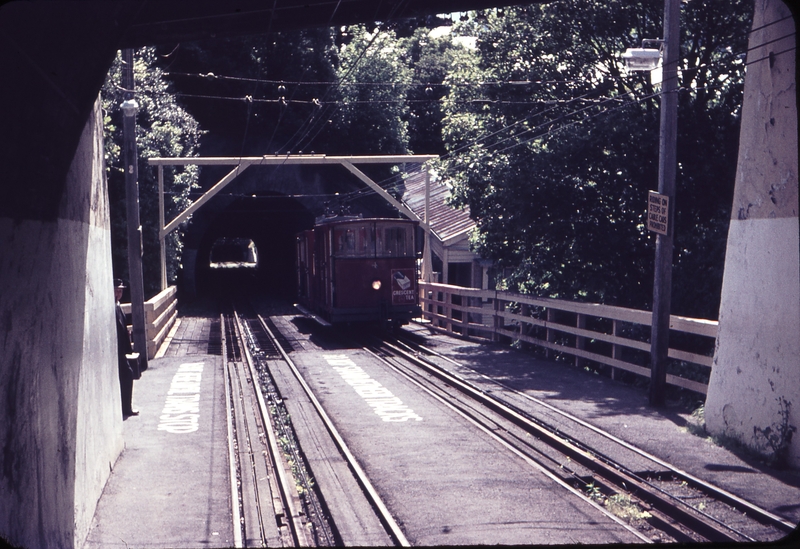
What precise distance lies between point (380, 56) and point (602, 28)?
19.0 metres

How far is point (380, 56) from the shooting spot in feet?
113

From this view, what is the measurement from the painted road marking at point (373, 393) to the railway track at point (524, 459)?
0.67m

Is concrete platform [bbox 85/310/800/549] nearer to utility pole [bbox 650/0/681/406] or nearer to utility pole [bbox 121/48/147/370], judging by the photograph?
utility pole [bbox 650/0/681/406]

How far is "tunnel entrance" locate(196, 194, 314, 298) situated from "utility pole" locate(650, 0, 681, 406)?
92.6 feet

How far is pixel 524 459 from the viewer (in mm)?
8547

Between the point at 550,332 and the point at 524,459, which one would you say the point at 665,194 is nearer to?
the point at 524,459

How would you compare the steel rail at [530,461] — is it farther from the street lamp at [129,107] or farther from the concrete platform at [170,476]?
the street lamp at [129,107]

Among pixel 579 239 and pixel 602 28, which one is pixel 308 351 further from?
pixel 602 28

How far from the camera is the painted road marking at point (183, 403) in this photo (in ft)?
34.4

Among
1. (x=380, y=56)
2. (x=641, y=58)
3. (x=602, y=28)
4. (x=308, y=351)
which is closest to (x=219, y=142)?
(x=380, y=56)

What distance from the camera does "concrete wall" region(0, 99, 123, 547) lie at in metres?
4.35

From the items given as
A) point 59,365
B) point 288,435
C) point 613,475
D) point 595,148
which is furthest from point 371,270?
point 59,365

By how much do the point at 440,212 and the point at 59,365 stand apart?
2811cm

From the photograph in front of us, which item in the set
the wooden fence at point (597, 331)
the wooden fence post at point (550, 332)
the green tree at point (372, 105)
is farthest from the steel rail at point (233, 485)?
the green tree at point (372, 105)
